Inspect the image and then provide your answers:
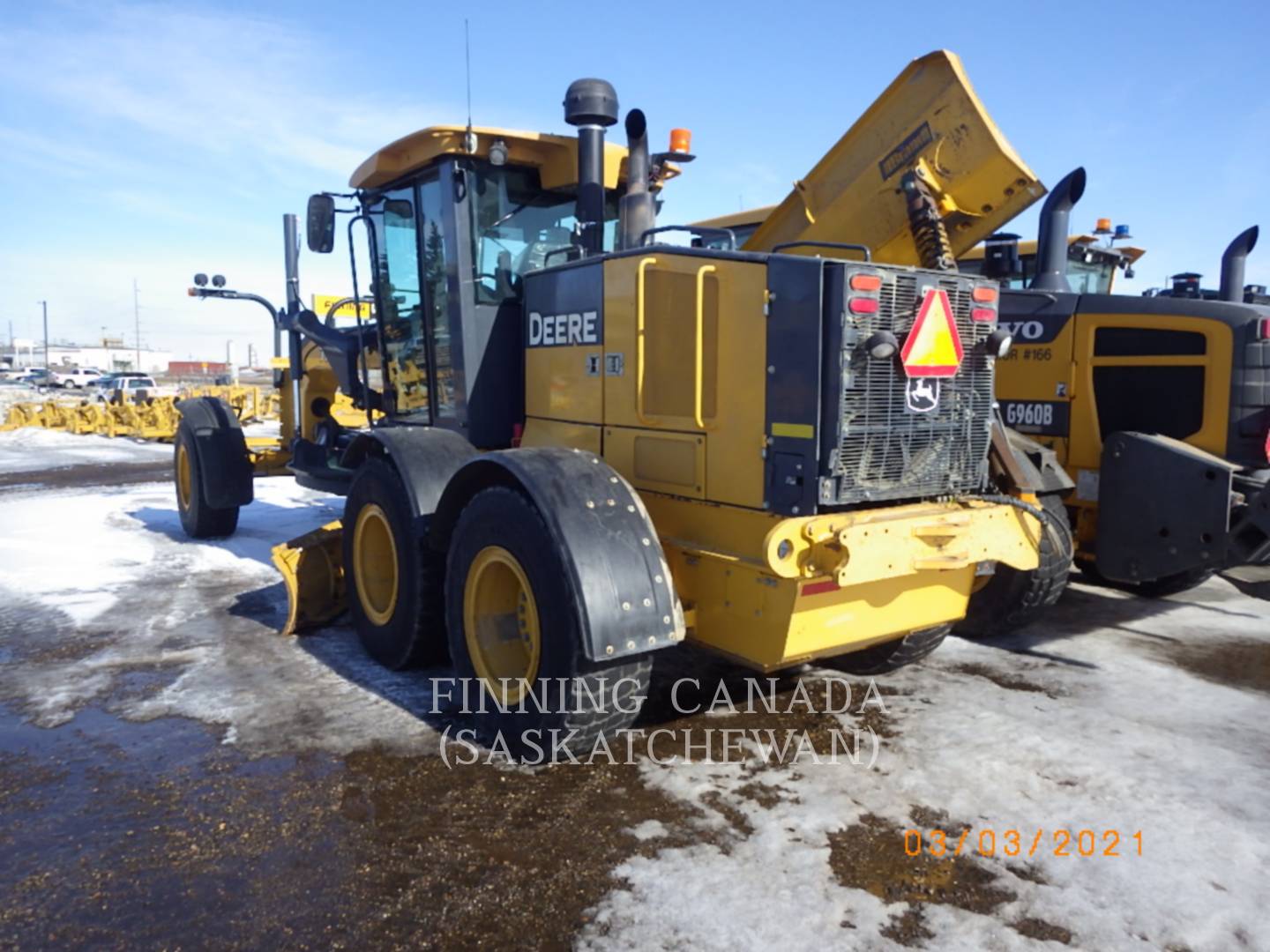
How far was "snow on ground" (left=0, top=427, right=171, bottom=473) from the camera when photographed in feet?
52.4

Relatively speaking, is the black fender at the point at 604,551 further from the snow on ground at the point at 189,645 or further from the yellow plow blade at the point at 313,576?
the yellow plow blade at the point at 313,576

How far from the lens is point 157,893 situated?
295 centimetres

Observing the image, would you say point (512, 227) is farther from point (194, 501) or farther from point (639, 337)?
point (194, 501)

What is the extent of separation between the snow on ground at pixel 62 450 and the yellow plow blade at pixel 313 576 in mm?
11680

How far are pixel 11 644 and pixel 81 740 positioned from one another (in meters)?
1.85

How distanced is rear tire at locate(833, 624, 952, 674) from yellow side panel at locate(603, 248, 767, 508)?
138 cm

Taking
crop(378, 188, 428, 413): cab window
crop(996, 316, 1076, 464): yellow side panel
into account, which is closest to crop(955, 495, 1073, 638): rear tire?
crop(996, 316, 1076, 464): yellow side panel

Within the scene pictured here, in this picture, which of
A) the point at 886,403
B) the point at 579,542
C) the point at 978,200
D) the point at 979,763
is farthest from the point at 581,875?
the point at 978,200

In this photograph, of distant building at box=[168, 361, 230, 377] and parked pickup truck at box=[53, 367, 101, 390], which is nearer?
parked pickup truck at box=[53, 367, 101, 390]

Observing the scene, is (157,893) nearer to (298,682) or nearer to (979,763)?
(298,682)

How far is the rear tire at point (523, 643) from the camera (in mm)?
3604

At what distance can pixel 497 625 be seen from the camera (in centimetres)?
429

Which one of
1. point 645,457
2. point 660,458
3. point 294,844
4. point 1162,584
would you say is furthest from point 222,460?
point 1162,584
